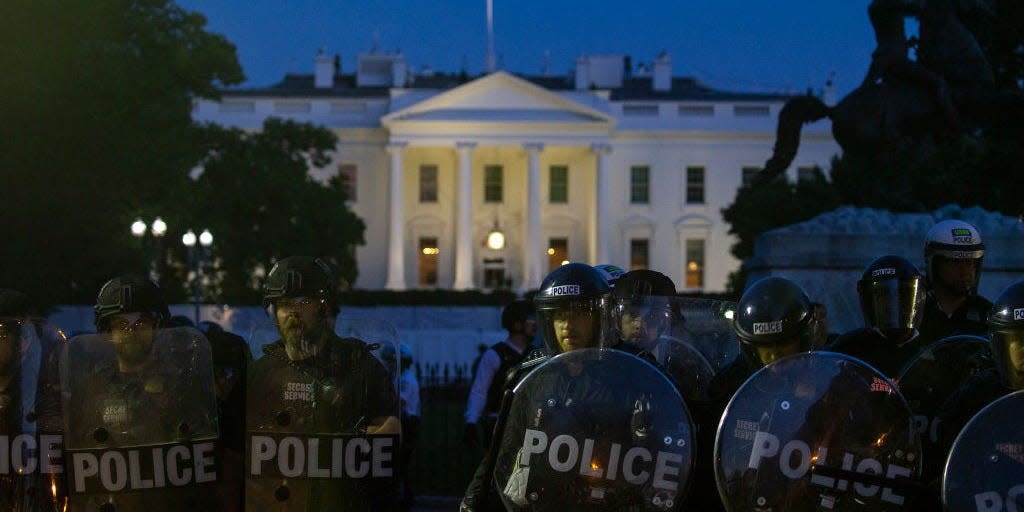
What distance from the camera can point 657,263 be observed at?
227ft

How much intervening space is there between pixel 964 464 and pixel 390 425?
2.11 meters

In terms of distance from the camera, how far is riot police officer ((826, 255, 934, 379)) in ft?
17.7

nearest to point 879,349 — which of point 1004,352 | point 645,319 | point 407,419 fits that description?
point 645,319

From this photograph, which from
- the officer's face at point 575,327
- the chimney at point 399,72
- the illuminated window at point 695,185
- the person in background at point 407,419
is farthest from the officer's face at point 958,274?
the chimney at point 399,72

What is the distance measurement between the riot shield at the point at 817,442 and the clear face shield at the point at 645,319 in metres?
1.75

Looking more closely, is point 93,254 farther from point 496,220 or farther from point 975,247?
point 496,220

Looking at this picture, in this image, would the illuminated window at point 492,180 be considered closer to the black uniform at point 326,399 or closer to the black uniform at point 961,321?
the black uniform at point 961,321

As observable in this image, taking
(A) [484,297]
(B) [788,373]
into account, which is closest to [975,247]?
(B) [788,373]

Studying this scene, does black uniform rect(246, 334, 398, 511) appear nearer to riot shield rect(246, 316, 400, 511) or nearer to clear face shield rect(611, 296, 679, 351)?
riot shield rect(246, 316, 400, 511)

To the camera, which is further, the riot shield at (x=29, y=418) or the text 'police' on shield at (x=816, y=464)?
the riot shield at (x=29, y=418)

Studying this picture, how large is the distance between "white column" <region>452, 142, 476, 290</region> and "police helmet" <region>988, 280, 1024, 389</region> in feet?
200

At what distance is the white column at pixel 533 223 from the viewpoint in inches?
2584

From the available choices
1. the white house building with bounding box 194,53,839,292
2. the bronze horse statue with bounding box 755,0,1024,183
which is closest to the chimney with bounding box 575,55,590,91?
the white house building with bounding box 194,53,839,292

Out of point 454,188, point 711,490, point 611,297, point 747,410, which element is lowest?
point 711,490
